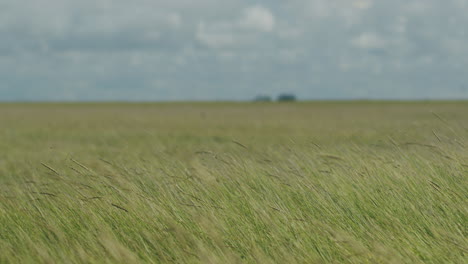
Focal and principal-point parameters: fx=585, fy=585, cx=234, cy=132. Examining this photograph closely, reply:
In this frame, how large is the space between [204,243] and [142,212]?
2.10 ft

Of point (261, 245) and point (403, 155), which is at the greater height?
point (403, 155)

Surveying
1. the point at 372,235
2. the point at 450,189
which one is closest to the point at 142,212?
the point at 372,235

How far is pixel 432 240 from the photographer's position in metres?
4.47

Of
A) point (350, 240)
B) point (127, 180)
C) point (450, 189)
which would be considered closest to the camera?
point (350, 240)

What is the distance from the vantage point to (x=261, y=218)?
4.66m

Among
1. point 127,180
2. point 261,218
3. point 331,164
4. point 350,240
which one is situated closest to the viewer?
point 350,240

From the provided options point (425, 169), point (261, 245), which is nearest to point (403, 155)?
point (425, 169)

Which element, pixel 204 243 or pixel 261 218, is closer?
pixel 204 243

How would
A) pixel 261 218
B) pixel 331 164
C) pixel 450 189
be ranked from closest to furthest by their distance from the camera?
pixel 261 218 → pixel 450 189 → pixel 331 164

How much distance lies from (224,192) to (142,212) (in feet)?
2.87

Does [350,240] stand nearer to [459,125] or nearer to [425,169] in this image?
[425,169]

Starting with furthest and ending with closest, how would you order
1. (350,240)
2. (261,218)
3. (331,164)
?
(331,164) → (261,218) → (350,240)

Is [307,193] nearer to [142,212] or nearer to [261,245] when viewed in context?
[261,245]

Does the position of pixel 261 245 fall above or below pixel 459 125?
below
